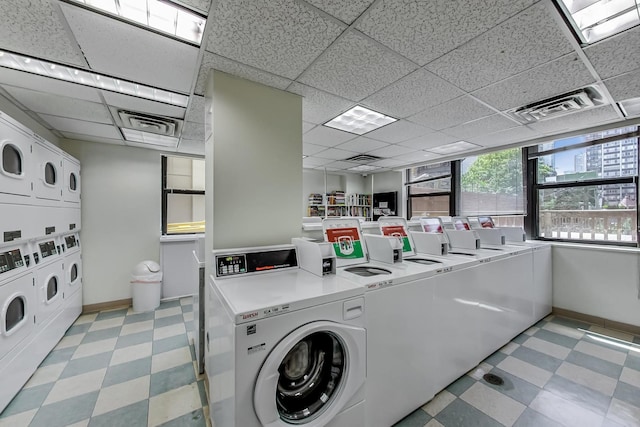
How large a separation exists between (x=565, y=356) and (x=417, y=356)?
1863 mm

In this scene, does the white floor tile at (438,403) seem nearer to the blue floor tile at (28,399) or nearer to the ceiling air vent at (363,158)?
the blue floor tile at (28,399)

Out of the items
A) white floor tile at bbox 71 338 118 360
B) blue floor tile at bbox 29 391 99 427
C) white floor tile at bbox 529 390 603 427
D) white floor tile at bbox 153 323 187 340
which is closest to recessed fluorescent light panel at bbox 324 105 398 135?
white floor tile at bbox 529 390 603 427

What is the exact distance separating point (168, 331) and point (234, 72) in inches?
112

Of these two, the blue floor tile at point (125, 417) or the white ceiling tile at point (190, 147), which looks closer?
the blue floor tile at point (125, 417)

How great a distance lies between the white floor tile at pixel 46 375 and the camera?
6.35 feet

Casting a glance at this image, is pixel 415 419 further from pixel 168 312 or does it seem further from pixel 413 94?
pixel 168 312

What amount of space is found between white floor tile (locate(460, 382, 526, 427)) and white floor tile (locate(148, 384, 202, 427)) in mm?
1982

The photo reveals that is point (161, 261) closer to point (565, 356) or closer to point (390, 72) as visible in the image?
point (390, 72)

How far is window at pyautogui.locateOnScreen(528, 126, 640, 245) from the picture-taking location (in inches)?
113

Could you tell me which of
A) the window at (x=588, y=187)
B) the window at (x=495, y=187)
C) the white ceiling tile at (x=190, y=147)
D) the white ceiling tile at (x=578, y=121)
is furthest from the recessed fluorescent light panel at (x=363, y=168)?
the white ceiling tile at (x=190, y=147)

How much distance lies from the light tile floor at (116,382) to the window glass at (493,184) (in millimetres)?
4722

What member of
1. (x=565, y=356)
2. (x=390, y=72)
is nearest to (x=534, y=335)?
(x=565, y=356)

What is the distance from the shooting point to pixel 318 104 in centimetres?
230

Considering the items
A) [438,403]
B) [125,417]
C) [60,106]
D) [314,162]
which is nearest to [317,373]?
[438,403]
